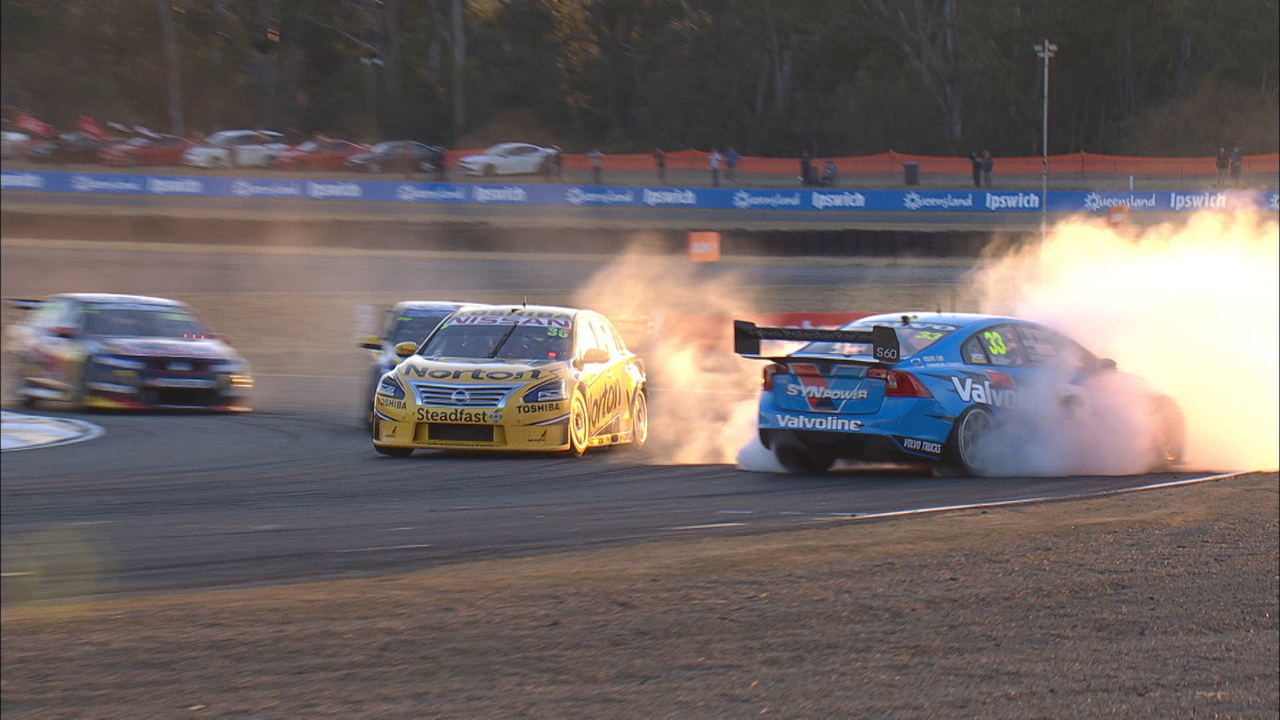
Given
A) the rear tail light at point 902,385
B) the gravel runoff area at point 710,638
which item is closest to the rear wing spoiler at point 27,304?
the rear tail light at point 902,385

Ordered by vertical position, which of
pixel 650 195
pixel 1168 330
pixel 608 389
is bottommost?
pixel 608 389

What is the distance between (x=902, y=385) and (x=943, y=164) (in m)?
3.77

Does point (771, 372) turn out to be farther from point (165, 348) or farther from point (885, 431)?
point (165, 348)

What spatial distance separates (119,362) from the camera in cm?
1380

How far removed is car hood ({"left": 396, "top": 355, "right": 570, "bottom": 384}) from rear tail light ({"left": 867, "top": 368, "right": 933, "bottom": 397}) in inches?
105

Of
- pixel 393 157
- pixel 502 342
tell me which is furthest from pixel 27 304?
pixel 393 157

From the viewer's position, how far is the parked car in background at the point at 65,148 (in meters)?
11.0

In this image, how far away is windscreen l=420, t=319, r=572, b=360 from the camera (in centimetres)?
1148

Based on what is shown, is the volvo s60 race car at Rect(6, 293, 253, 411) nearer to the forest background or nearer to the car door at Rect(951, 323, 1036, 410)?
the forest background

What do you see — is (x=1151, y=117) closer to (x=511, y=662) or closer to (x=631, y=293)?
(x=511, y=662)

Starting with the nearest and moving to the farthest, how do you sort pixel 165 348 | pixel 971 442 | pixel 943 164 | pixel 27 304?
1. pixel 971 442
2. pixel 943 164
3. pixel 165 348
4. pixel 27 304

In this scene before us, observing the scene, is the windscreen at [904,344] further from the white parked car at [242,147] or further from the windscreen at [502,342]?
the white parked car at [242,147]

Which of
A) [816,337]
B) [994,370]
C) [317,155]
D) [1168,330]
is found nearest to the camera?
[317,155]

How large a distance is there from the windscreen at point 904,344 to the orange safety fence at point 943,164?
126cm
